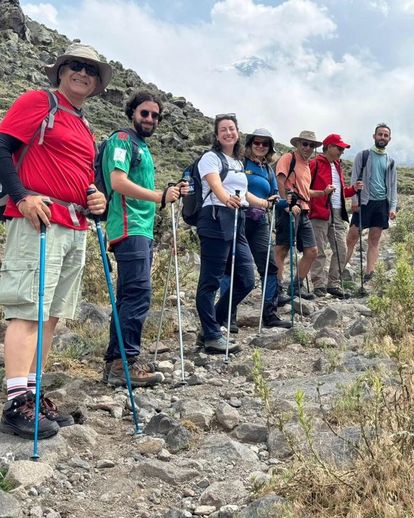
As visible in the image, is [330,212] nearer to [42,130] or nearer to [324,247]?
[324,247]

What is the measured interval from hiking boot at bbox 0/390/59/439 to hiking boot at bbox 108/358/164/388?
4.32ft

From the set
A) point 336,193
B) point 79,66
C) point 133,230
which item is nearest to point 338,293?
point 336,193

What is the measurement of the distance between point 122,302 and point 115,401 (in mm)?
814

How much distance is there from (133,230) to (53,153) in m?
1.25

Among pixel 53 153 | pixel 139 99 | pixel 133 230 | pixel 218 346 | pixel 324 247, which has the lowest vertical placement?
pixel 218 346

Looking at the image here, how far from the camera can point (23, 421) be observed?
11.3 feet

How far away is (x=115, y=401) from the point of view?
4.50 metres

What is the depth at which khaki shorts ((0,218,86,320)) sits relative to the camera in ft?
11.4

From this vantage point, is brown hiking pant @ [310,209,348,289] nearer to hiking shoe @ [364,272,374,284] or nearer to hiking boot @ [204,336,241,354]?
hiking shoe @ [364,272,374,284]

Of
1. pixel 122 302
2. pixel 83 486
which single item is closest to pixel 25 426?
pixel 83 486

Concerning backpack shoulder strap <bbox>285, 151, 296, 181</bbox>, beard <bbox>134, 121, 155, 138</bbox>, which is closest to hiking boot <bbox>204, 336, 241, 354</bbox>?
beard <bbox>134, 121, 155, 138</bbox>

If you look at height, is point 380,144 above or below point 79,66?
above

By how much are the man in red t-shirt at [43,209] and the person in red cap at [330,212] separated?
5.19 m

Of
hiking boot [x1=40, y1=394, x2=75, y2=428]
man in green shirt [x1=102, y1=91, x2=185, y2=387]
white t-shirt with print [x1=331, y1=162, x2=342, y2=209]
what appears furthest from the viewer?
white t-shirt with print [x1=331, y1=162, x2=342, y2=209]
